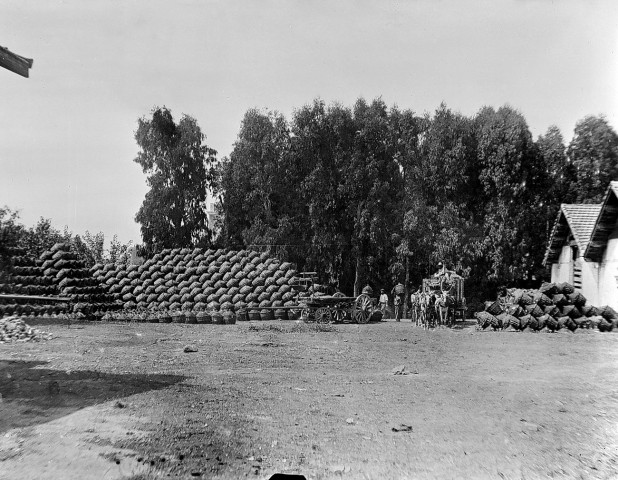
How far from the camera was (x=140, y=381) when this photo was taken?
753 centimetres

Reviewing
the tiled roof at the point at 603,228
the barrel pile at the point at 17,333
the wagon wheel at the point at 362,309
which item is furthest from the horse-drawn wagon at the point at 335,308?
the barrel pile at the point at 17,333

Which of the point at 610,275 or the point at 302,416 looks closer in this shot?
the point at 302,416

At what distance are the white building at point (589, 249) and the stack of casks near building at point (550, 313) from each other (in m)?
0.75

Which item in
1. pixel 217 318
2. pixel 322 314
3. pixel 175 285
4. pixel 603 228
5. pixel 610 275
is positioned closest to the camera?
pixel 603 228

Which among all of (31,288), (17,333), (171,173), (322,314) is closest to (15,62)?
(171,173)

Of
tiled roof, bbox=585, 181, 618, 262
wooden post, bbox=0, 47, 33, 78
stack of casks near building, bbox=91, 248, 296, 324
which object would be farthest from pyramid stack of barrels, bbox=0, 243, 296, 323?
wooden post, bbox=0, 47, 33, 78

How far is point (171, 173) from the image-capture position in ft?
39.9

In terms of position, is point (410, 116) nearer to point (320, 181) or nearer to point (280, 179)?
point (320, 181)

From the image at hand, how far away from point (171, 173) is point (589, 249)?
40.7 ft

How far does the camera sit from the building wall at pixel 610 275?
1656 cm

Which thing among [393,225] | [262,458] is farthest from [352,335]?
[262,458]

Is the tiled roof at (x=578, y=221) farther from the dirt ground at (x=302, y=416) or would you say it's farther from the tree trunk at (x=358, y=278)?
the dirt ground at (x=302, y=416)

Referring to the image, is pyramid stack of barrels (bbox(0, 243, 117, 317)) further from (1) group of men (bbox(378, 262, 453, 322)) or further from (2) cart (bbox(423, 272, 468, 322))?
(2) cart (bbox(423, 272, 468, 322))

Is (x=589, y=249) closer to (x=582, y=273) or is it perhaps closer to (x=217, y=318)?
(x=582, y=273)
